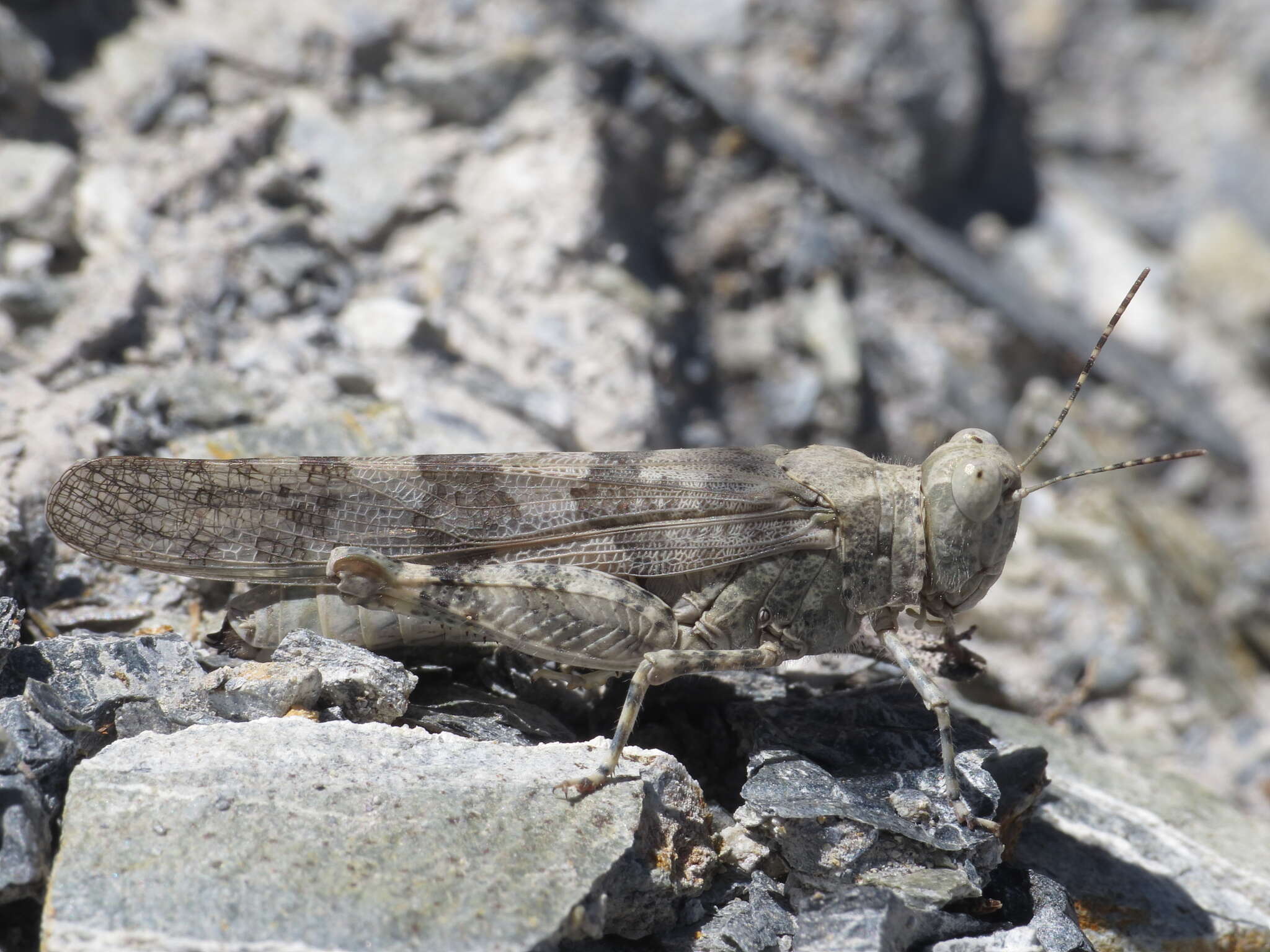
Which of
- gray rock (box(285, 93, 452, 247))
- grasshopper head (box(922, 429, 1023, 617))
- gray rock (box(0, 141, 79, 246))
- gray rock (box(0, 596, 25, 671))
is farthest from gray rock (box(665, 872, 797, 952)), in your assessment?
gray rock (box(0, 141, 79, 246))

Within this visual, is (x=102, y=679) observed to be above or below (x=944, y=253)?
below

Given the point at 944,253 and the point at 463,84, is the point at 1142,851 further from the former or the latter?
the point at 463,84

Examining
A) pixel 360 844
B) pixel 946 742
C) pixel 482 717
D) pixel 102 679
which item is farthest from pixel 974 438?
pixel 102 679

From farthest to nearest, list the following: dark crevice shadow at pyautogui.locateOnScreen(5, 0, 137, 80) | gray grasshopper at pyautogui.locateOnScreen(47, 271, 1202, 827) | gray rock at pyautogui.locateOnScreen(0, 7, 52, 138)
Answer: dark crevice shadow at pyautogui.locateOnScreen(5, 0, 137, 80) < gray rock at pyautogui.locateOnScreen(0, 7, 52, 138) < gray grasshopper at pyautogui.locateOnScreen(47, 271, 1202, 827)

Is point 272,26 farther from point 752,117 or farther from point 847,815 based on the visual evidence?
point 847,815

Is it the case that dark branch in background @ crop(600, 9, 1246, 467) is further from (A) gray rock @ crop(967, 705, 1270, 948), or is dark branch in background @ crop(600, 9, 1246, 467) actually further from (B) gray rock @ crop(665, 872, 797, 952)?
(B) gray rock @ crop(665, 872, 797, 952)

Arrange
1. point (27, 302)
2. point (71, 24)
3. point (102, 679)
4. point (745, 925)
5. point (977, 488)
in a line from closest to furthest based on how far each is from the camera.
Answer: point (745, 925) → point (102, 679) → point (977, 488) → point (27, 302) → point (71, 24)

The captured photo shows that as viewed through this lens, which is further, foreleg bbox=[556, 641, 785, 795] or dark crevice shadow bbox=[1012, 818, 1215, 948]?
dark crevice shadow bbox=[1012, 818, 1215, 948]
